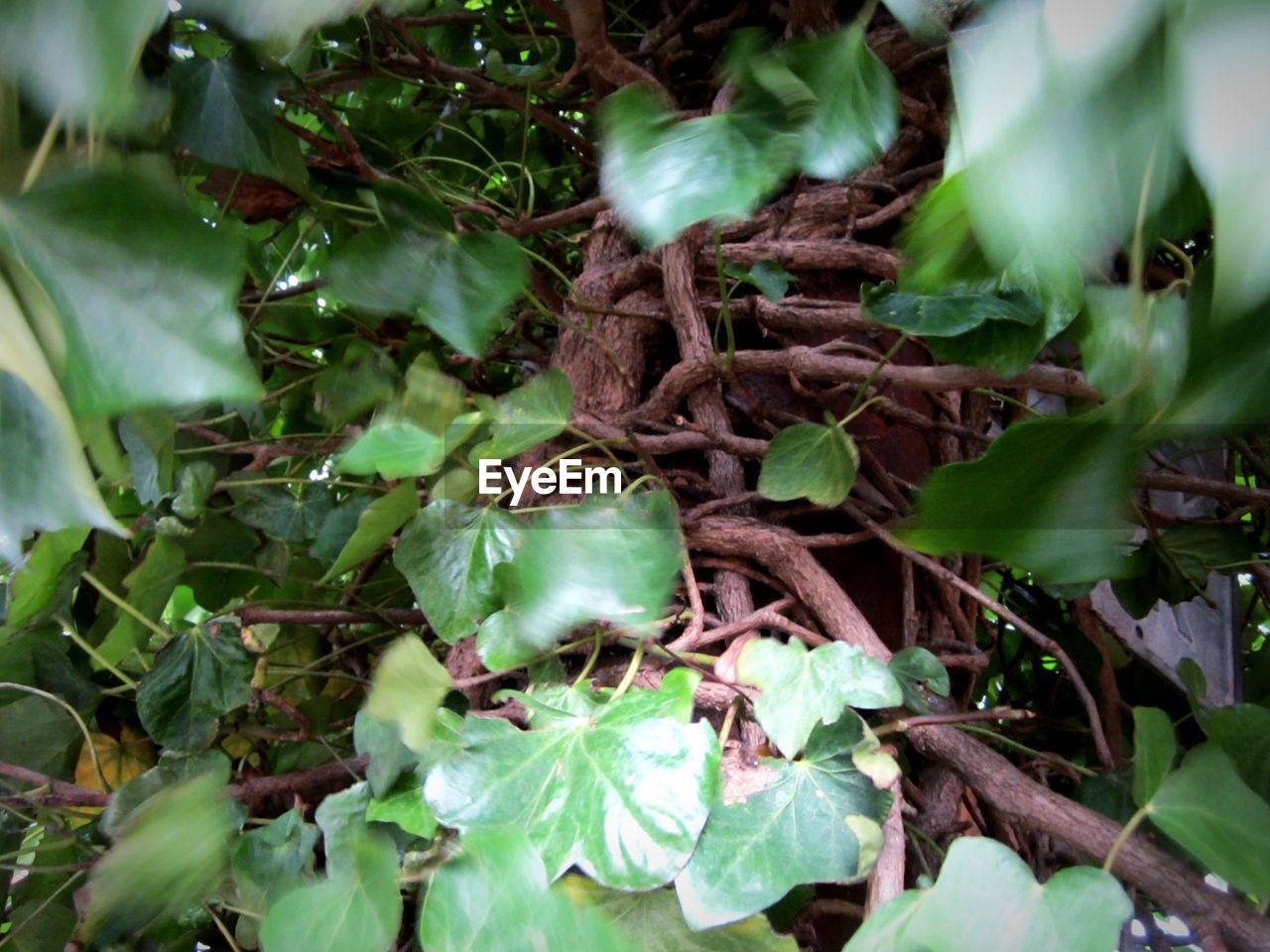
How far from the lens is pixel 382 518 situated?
50cm

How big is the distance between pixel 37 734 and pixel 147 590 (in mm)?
180

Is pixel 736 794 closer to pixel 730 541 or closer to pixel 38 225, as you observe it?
pixel 730 541

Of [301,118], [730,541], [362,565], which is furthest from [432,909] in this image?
[301,118]

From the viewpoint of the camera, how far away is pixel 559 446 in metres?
0.62

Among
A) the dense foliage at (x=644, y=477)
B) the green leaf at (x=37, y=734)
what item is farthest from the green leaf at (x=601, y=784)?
the green leaf at (x=37, y=734)

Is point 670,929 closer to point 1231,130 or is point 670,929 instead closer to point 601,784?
point 601,784

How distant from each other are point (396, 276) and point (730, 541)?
266mm

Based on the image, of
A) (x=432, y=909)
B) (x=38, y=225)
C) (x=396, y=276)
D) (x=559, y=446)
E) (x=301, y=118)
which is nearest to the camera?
(x=38, y=225)

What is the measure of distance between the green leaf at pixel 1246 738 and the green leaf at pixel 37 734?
823 mm

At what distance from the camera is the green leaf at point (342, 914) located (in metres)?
0.38

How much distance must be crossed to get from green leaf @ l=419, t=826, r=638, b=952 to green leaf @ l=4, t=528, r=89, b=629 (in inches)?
15.4

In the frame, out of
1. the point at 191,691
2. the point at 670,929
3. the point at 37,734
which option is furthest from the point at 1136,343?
the point at 37,734

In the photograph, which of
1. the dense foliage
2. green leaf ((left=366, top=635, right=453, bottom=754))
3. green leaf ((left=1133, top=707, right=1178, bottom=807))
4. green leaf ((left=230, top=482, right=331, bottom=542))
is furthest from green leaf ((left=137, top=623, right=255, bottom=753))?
green leaf ((left=1133, top=707, right=1178, bottom=807))

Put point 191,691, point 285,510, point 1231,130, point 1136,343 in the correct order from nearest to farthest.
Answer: point 1231,130 → point 1136,343 → point 191,691 → point 285,510
